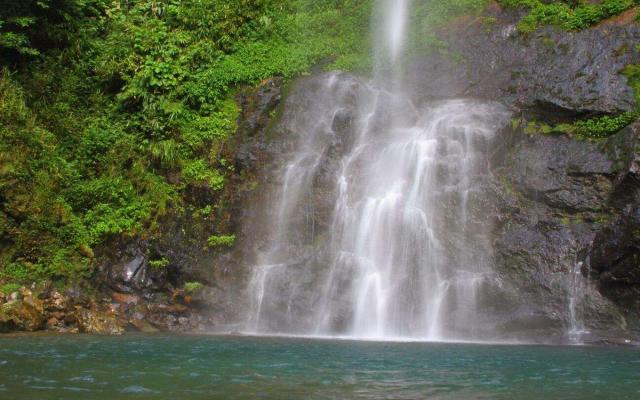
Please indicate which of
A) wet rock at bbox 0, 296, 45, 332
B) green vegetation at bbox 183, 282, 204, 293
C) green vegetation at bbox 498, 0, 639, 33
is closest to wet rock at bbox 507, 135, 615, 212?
green vegetation at bbox 498, 0, 639, 33

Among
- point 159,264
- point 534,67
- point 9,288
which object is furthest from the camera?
point 534,67

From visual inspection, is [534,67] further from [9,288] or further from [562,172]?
[9,288]

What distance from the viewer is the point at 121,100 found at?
63.7 feet

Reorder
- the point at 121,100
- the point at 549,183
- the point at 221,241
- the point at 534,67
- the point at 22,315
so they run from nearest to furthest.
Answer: the point at 22,315
the point at 549,183
the point at 221,241
the point at 534,67
the point at 121,100

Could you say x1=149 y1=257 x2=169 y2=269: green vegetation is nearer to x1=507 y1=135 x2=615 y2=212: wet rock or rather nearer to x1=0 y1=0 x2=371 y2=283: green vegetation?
x1=0 y1=0 x2=371 y2=283: green vegetation

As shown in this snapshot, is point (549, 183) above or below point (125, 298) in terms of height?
above

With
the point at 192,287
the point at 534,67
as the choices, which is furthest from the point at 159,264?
the point at 534,67

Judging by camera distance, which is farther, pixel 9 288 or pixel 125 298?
pixel 125 298

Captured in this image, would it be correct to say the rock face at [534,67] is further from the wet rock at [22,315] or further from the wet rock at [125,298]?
the wet rock at [22,315]

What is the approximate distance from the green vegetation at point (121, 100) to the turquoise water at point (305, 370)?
15.6 ft

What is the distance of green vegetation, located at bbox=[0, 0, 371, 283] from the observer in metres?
15.4

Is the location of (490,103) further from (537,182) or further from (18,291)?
(18,291)

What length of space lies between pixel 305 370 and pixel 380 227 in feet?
24.0

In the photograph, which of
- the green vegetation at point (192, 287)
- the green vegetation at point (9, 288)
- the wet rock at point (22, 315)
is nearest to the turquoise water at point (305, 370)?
the wet rock at point (22, 315)
